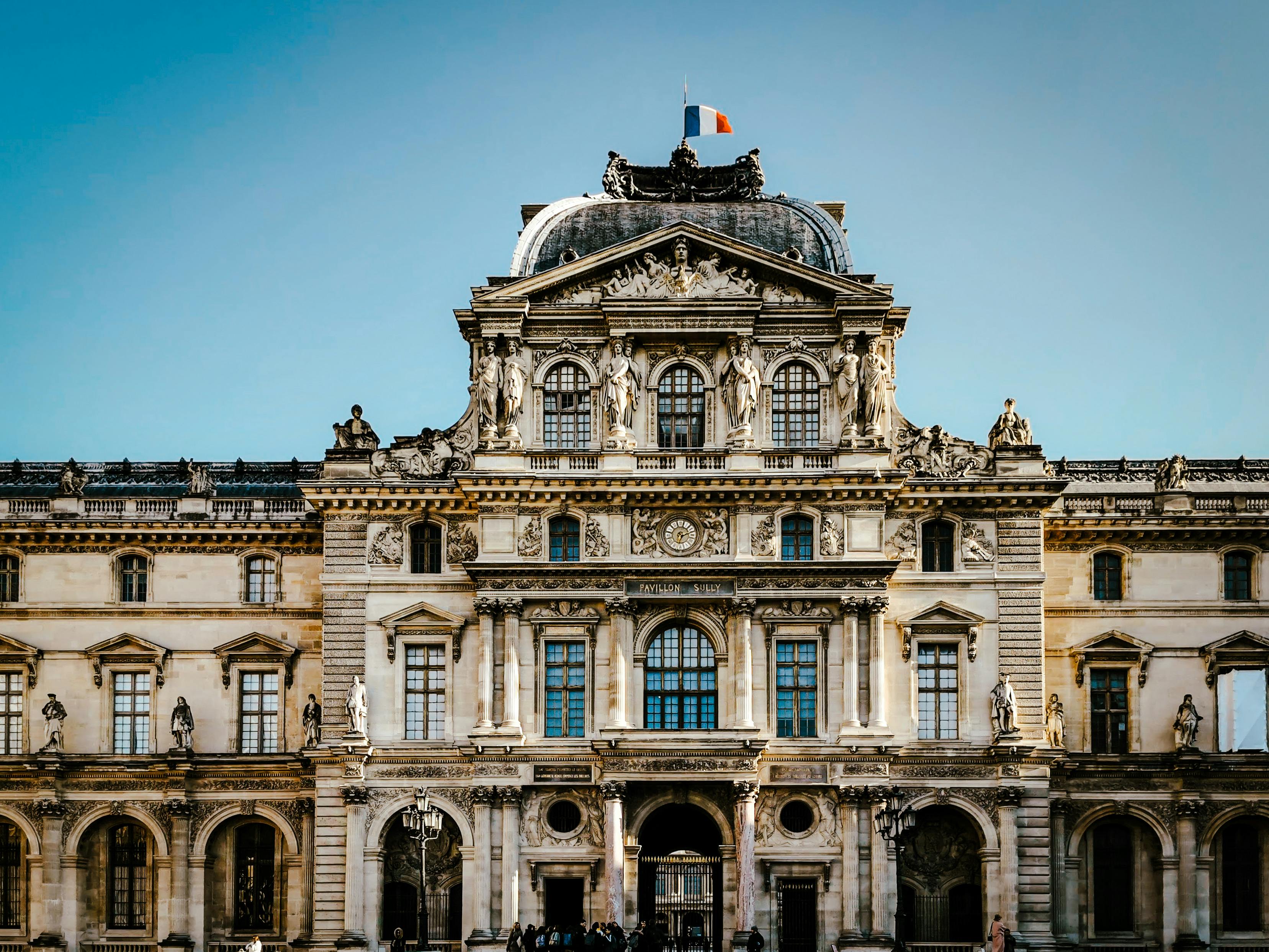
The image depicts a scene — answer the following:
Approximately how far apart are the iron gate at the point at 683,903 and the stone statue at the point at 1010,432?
1652 centimetres

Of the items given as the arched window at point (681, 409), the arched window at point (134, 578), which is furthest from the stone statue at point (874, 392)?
the arched window at point (134, 578)

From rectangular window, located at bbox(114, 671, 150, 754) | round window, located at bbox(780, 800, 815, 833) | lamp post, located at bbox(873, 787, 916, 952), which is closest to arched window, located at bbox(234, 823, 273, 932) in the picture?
rectangular window, located at bbox(114, 671, 150, 754)

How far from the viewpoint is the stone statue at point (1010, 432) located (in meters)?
59.5

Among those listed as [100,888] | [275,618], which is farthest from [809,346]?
[100,888]

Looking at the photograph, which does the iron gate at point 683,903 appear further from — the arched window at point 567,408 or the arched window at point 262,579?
the arched window at point 262,579

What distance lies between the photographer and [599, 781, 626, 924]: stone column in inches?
2200

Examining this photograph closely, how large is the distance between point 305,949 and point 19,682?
13.9 meters

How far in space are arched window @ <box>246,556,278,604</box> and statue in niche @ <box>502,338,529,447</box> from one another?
10431mm

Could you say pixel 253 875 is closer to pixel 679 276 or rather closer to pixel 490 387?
pixel 490 387

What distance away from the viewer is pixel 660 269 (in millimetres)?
59531

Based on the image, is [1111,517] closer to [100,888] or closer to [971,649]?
[971,649]

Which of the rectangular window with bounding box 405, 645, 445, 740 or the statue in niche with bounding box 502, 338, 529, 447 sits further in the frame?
the rectangular window with bounding box 405, 645, 445, 740

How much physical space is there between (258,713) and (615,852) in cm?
1440

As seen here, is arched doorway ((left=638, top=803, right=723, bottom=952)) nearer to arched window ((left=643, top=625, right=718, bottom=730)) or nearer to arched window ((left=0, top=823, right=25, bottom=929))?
arched window ((left=643, top=625, right=718, bottom=730))
